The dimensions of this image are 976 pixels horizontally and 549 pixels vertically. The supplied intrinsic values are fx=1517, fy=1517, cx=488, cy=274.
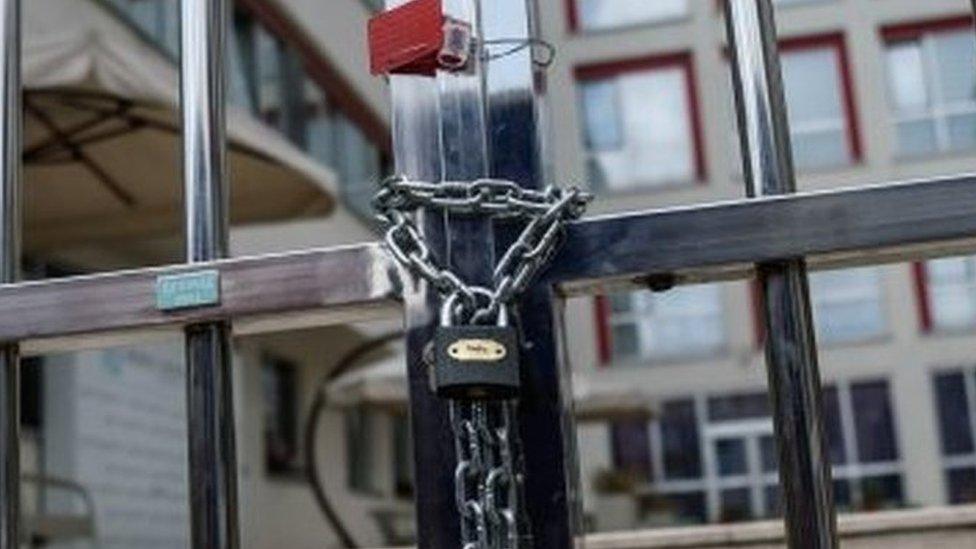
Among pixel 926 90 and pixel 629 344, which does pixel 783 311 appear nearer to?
pixel 629 344

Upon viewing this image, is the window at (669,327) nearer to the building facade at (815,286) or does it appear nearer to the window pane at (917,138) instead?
the building facade at (815,286)

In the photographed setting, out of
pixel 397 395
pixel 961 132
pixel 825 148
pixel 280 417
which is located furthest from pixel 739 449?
pixel 397 395

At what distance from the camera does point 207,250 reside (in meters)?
1.14

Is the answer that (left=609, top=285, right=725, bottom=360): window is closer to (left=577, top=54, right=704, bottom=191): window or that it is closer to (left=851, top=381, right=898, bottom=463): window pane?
(left=577, top=54, right=704, bottom=191): window

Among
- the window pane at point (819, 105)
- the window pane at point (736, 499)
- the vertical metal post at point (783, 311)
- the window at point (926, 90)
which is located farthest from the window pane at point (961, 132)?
the vertical metal post at point (783, 311)

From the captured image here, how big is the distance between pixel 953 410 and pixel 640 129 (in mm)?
5105

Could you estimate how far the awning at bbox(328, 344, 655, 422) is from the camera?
957cm


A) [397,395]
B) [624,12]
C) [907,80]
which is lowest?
[397,395]

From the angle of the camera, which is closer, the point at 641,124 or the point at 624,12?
the point at 641,124

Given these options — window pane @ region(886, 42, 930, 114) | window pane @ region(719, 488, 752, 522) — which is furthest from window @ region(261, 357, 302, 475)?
window pane @ region(886, 42, 930, 114)

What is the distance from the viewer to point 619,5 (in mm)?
19469

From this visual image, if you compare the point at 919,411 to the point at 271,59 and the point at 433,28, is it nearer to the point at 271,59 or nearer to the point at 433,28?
the point at 271,59

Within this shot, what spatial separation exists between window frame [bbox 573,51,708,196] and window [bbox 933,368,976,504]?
3755 millimetres

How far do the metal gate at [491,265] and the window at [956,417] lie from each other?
1704cm
